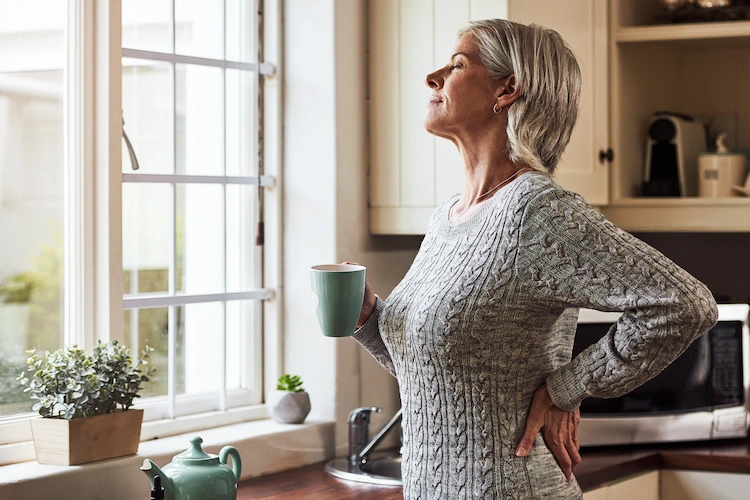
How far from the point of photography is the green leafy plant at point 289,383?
7.34 ft

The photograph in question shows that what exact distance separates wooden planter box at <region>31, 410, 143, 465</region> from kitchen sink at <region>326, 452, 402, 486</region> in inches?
21.2

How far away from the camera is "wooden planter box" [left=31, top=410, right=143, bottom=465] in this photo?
5.72 ft

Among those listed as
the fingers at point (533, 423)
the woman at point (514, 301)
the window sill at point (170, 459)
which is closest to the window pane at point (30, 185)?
the window sill at point (170, 459)

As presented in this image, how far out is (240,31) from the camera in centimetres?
232

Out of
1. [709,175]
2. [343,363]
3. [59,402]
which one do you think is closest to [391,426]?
[343,363]

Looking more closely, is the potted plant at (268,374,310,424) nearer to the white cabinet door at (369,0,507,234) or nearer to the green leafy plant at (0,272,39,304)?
the white cabinet door at (369,0,507,234)

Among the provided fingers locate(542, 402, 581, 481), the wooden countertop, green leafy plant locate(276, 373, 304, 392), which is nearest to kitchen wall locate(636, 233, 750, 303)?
the wooden countertop

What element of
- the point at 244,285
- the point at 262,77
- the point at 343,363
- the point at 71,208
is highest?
the point at 262,77

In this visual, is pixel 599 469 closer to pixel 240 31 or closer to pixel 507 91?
pixel 507 91

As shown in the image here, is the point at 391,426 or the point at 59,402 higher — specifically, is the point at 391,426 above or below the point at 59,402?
below

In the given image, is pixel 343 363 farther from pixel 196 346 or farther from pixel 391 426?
pixel 196 346

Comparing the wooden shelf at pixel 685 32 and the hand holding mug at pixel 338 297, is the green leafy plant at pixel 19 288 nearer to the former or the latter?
the hand holding mug at pixel 338 297

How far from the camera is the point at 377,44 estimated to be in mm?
2363

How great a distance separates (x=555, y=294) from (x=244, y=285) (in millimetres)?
1201
